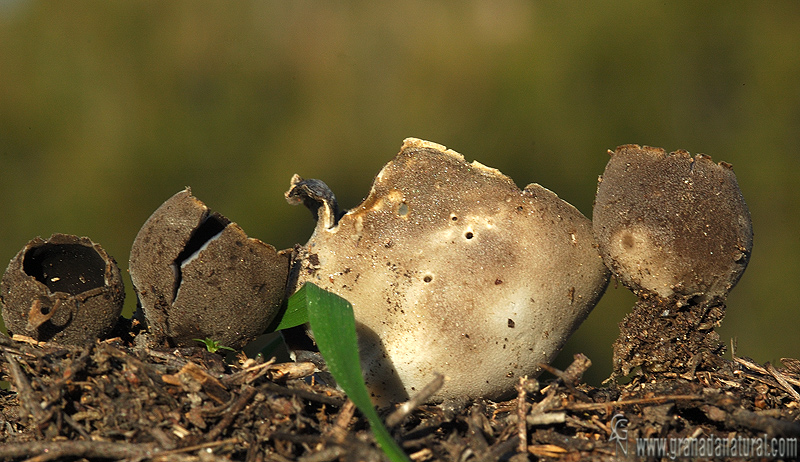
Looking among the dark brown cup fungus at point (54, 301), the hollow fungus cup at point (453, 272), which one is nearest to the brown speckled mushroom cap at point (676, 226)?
the hollow fungus cup at point (453, 272)

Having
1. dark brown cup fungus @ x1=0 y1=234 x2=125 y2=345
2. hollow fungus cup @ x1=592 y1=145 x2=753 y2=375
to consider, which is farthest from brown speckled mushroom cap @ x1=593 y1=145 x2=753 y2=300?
dark brown cup fungus @ x1=0 y1=234 x2=125 y2=345

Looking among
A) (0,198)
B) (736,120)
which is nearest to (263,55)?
(0,198)

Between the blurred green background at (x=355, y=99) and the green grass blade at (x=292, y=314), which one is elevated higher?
the blurred green background at (x=355, y=99)

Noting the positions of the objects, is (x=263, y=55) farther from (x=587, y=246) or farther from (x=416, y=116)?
(x=587, y=246)

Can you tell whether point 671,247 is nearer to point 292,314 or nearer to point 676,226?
point 676,226

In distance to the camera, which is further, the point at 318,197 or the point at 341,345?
the point at 318,197

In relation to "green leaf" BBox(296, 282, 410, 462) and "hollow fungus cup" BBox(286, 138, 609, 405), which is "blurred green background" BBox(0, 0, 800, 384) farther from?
"green leaf" BBox(296, 282, 410, 462)

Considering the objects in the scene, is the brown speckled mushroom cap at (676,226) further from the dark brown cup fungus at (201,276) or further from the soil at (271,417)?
the dark brown cup fungus at (201,276)

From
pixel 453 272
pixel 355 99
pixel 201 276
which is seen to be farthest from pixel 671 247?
pixel 355 99
